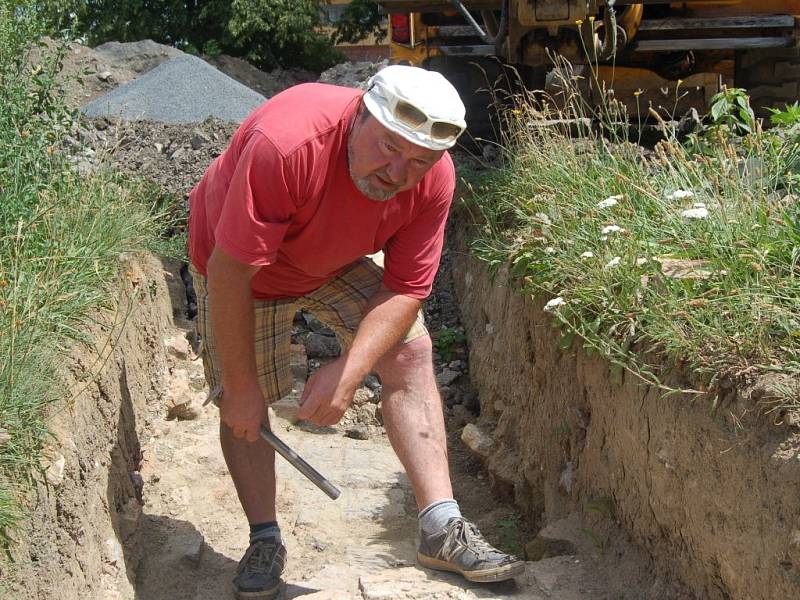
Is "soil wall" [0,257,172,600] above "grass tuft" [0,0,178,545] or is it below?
below

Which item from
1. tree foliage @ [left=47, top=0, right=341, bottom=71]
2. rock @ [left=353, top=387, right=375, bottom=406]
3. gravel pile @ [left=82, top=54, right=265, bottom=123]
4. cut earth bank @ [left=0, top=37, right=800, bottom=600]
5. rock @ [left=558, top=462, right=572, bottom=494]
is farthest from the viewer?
tree foliage @ [left=47, top=0, right=341, bottom=71]

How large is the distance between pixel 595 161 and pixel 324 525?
1995 millimetres

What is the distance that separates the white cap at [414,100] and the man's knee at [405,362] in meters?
0.84

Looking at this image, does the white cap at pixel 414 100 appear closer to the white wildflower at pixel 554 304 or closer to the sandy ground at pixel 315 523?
the white wildflower at pixel 554 304

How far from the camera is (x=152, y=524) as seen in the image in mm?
4332

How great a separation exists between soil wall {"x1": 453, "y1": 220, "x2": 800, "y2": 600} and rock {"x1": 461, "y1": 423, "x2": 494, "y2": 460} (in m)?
0.07

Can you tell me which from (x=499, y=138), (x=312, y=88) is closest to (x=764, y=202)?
(x=312, y=88)

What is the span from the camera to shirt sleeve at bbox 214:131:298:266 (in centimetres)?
304

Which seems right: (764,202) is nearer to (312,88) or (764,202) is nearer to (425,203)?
(425,203)

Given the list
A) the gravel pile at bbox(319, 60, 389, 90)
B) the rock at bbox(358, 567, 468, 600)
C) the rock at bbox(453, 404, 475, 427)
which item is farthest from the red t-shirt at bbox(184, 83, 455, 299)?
the gravel pile at bbox(319, 60, 389, 90)

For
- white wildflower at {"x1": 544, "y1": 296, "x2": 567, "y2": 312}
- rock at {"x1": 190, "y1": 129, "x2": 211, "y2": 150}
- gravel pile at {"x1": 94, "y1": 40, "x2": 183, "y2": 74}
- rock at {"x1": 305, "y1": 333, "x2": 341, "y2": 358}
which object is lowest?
rock at {"x1": 305, "y1": 333, "x2": 341, "y2": 358}

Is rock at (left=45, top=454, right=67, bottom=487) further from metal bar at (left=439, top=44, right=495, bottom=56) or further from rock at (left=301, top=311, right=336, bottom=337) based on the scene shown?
metal bar at (left=439, top=44, right=495, bottom=56)

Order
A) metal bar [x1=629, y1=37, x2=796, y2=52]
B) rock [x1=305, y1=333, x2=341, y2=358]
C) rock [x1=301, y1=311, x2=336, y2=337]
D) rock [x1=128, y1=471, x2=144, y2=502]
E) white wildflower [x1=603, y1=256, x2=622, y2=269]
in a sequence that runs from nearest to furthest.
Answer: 1. white wildflower [x1=603, y1=256, x2=622, y2=269]
2. rock [x1=128, y1=471, x2=144, y2=502]
3. rock [x1=305, y1=333, x2=341, y2=358]
4. rock [x1=301, y1=311, x2=336, y2=337]
5. metal bar [x1=629, y1=37, x2=796, y2=52]

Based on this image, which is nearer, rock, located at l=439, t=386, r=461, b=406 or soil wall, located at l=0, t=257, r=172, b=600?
soil wall, located at l=0, t=257, r=172, b=600
